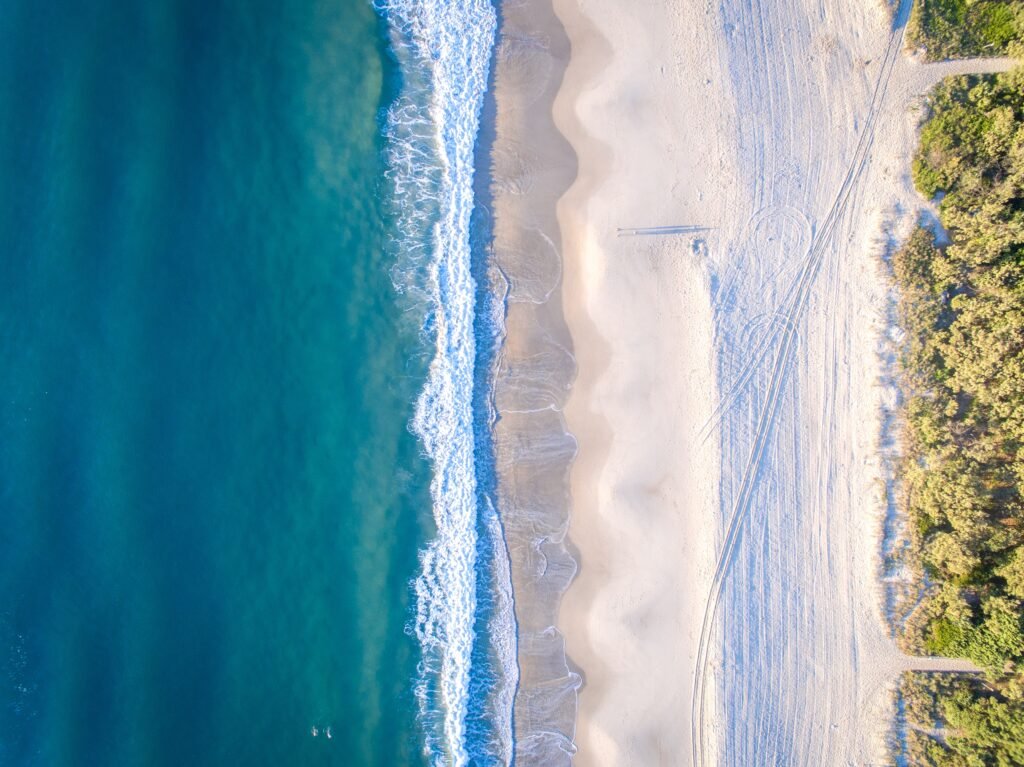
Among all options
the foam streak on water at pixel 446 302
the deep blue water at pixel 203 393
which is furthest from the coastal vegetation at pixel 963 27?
the deep blue water at pixel 203 393

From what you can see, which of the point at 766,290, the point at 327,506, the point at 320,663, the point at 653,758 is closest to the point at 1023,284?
the point at 766,290

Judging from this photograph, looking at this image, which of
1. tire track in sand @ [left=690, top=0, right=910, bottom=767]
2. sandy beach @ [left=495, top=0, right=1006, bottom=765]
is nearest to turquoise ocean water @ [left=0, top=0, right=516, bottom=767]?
sandy beach @ [left=495, top=0, right=1006, bottom=765]

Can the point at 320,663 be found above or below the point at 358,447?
below

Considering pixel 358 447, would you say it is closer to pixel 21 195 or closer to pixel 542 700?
pixel 542 700

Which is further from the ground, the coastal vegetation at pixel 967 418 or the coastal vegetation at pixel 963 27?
the coastal vegetation at pixel 963 27

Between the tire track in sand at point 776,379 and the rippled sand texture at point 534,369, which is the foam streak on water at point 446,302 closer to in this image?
the rippled sand texture at point 534,369

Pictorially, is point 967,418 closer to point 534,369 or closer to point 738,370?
point 738,370
